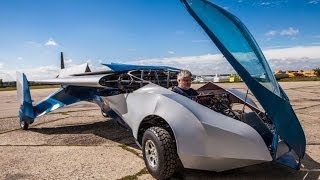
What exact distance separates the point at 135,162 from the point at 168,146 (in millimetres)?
1336

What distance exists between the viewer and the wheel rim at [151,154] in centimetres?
509

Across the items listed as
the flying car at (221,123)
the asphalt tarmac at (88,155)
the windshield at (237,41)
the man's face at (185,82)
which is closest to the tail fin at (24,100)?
the asphalt tarmac at (88,155)

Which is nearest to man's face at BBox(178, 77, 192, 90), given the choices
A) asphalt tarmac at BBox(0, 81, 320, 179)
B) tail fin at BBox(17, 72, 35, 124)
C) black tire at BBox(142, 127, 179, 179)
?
black tire at BBox(142, 127, 179, 179)

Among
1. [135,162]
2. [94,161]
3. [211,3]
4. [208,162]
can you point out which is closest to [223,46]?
[211,3]

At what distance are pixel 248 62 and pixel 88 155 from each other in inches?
137

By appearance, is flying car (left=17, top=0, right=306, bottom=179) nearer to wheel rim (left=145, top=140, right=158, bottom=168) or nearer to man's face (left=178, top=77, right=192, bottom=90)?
wheel rim (left=145, top=140, right=158, bottom=168)

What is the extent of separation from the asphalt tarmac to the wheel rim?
0.79 ft

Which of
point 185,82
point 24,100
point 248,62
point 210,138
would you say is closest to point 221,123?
point 210,138

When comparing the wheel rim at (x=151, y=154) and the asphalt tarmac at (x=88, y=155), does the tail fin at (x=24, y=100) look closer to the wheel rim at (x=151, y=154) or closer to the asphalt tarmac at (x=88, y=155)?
the asphalt tarmac at (x=88, y=155)

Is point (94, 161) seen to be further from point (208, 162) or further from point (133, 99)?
point (208, 162)

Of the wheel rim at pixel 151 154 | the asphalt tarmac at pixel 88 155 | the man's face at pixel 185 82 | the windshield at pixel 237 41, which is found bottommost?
the asphalt tarmac at pixel 88 155

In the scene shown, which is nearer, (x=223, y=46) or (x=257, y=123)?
(x=223, y=46)

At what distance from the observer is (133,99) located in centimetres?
613

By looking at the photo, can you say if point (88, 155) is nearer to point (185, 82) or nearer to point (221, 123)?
point (185, 82)
